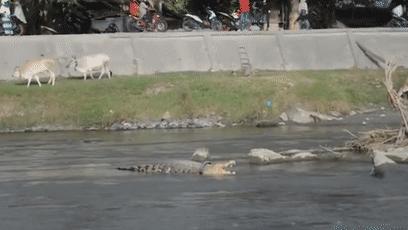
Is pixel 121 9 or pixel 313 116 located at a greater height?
pixel 121 9

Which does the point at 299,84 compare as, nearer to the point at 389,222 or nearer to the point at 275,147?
the point at 275,147

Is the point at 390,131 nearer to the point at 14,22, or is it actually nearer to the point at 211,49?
the point at 211,49

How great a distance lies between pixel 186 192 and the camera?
15750 millimetres

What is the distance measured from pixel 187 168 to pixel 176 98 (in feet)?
29.9

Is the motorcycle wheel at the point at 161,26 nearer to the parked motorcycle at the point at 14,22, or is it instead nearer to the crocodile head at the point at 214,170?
the parked motorcycle at the point at 14,22

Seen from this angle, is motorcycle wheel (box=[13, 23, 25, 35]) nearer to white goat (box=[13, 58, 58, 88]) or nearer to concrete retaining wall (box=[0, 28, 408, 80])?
concrete retaining wall (box=[0, 28, 408, 80])

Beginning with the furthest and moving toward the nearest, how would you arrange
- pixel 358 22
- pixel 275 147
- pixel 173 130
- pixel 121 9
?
pixel 358 22 → pixel 121 9 → pixel 173 130 → pixel 275 147

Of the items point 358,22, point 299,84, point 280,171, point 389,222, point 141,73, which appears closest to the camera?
point 389,222

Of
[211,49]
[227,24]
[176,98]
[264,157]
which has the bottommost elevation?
[264,157]

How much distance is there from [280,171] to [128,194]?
3.63 metres

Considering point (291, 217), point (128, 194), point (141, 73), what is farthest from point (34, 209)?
point (141, 73)

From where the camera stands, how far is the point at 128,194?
1570cm

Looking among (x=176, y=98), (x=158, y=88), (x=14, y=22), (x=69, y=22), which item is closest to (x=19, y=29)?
(x=14, y=22)

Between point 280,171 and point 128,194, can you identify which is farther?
point 280,171
